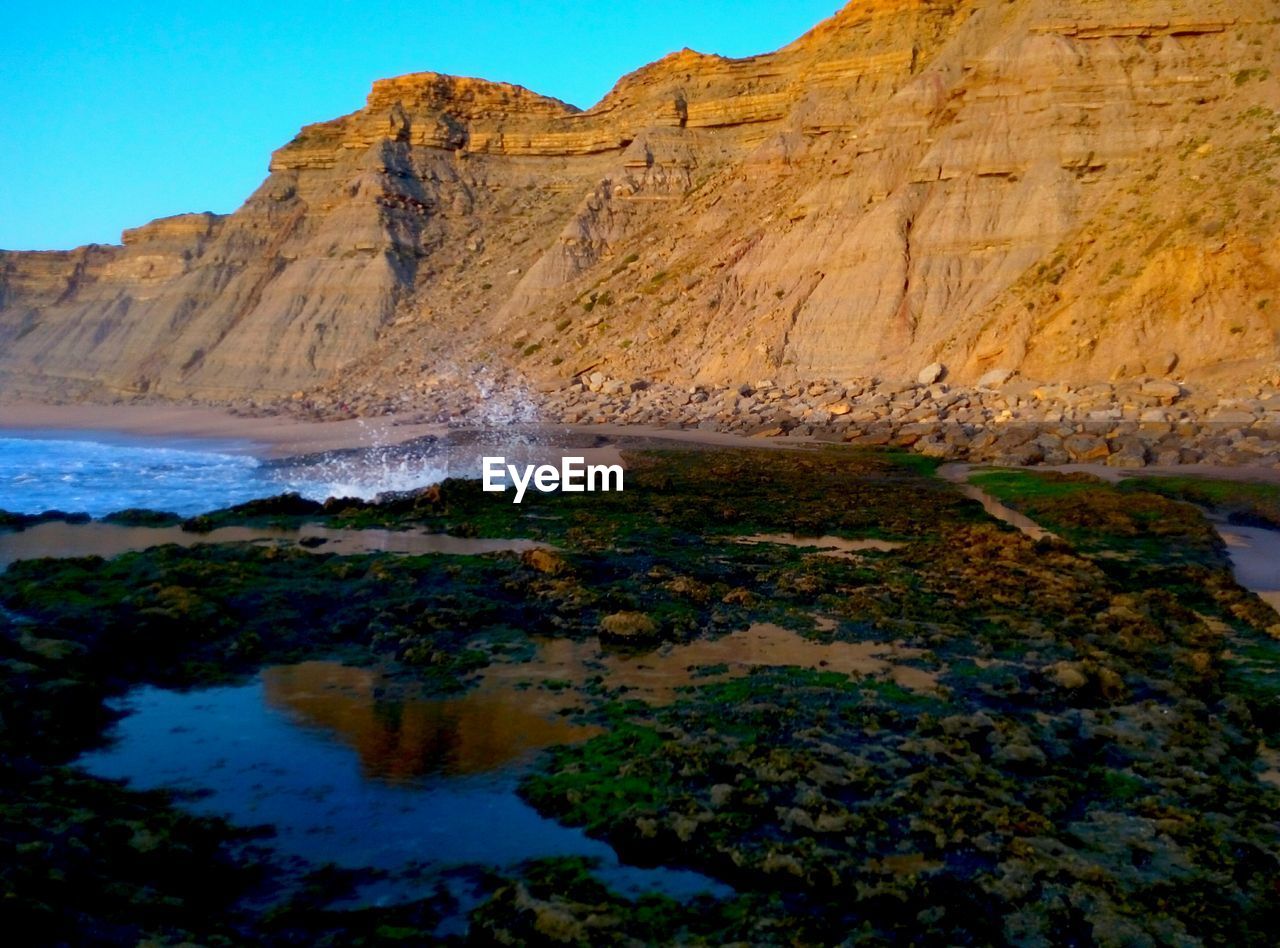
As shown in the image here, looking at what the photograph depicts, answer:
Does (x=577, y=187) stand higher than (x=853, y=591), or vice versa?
(x=577, y=187)

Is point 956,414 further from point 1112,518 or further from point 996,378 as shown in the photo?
point 1112,518

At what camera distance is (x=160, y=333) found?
51.1m

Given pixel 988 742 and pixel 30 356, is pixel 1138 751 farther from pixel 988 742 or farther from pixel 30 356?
pixel 30 356

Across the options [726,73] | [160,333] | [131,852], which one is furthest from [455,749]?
[160,333]

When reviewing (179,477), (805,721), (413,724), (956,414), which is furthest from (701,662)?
(956,414)

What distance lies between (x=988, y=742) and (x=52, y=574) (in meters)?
9.35

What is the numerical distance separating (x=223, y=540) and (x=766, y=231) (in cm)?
2722

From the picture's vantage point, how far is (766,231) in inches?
1420

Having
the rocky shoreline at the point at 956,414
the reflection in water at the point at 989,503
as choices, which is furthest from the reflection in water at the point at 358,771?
the rocky shoreline at the point at 956,414

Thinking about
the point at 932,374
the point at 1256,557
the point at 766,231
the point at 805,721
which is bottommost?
the point at 805,721

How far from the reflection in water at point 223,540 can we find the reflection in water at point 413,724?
4.43m

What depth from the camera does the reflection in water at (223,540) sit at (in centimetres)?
1224

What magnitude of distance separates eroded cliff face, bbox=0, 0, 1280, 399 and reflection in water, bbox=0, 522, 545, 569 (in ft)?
56.6

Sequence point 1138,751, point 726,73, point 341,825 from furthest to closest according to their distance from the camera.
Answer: point 726,73 → point 1138,751 → point 341,825
